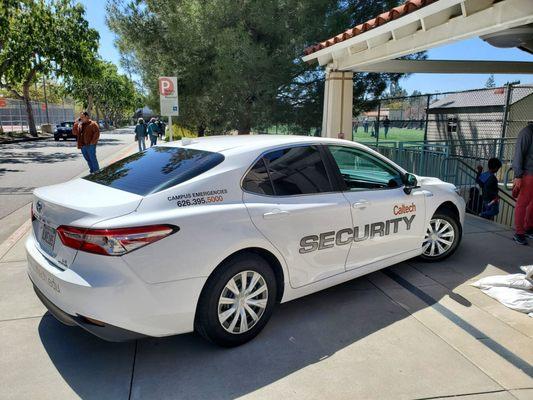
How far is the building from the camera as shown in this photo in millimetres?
16000

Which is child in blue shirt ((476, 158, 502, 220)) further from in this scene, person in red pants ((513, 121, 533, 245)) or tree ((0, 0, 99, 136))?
tree ((0, 0, 99, 136))

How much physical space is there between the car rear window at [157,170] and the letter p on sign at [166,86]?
6.73 meters

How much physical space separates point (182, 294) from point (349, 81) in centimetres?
719

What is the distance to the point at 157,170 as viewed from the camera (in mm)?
3475

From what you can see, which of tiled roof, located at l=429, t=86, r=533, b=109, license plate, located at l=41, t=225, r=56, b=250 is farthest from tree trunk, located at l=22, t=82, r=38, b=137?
license plate, located at l=41, t=225, r=56, b=250

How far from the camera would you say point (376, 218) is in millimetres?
4145

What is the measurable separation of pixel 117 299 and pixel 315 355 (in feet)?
4.86

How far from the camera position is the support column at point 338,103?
8.93 metres

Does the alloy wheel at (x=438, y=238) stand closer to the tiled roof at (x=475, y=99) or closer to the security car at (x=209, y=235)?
the security car at (x=209, y=235)

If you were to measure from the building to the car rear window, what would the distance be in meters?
13.6

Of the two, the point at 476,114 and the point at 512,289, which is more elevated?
the point at 476,114

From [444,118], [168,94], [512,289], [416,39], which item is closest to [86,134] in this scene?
[168,94]

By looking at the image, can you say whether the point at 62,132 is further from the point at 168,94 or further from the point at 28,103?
the point at 168,94

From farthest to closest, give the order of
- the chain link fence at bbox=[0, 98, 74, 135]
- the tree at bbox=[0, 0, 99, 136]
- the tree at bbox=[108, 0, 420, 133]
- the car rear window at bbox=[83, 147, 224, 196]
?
the chain link fence at bbox=[0, 98, 74, 135] < the tree at bbox=[0, 0, 99, 136] < the tree at bbox=[108, 0, 420, 133] < the car rear window at bbox=[83, 147, 224, 196]
